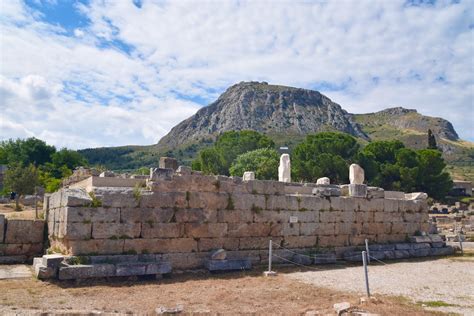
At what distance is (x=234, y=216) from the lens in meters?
13.5

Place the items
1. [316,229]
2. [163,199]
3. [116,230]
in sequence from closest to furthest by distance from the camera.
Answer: [116,230] → [163,199] → [316,229]

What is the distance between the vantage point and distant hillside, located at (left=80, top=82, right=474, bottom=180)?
11298cm

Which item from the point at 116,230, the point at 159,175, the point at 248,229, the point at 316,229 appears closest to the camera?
the point at 116,230

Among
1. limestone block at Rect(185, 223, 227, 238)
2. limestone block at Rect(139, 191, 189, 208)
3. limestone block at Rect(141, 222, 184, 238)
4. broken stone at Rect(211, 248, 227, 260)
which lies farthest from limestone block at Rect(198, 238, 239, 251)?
limestone block at Rect(139, 191, 189, 208)

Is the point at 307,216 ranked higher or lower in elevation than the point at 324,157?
lower

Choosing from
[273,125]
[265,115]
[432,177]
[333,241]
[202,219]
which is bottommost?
[333,241]

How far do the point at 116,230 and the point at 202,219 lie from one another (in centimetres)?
261

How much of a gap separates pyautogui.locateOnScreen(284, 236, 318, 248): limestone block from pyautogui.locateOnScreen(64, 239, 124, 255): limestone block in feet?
19.0

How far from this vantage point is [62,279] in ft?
33.6

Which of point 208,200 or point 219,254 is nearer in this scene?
point 219,254

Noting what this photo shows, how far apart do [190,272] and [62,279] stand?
3453mm

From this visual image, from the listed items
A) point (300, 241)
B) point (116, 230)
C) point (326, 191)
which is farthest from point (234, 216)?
point (326, 191)

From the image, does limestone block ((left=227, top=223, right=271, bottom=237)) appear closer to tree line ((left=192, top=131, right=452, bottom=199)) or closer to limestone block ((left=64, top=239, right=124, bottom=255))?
limestone block ((left=64, top=239, right=124, bottom=255))

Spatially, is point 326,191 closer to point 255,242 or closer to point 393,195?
point 255,242
